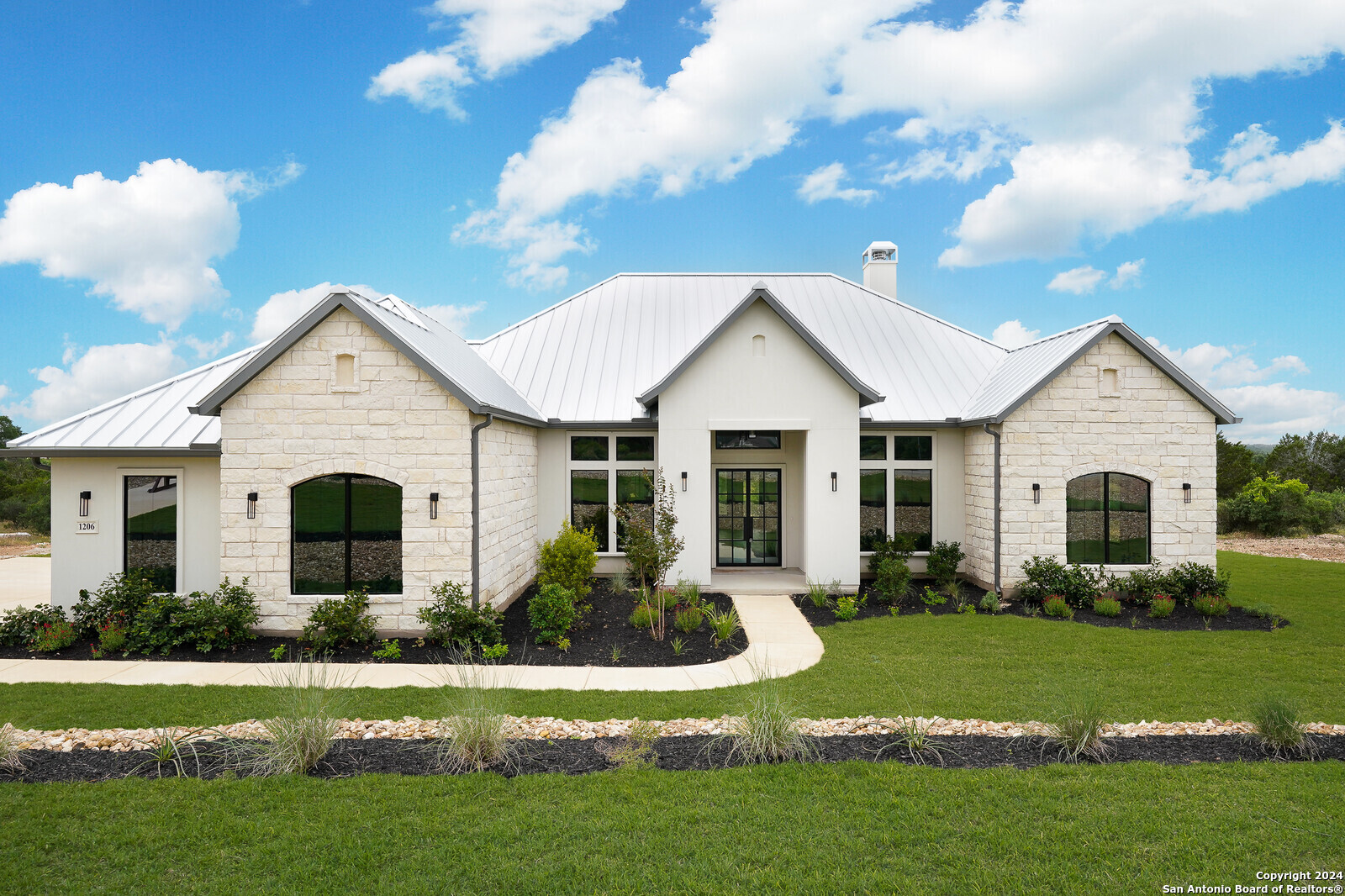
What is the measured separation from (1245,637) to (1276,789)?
7067 millimetres

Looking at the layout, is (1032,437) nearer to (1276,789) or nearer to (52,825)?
(1276,789)

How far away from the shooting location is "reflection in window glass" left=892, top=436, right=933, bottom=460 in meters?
15.3

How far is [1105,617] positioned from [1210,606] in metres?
1.90

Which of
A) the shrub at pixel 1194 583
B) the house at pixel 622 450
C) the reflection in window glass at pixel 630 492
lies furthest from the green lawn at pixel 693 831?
the reflection in window glass at pixel 630 492

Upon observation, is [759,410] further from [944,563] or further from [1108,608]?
[1108,608]

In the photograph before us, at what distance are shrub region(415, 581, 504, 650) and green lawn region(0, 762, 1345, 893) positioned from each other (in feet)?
14.9

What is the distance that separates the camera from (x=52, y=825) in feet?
16.2

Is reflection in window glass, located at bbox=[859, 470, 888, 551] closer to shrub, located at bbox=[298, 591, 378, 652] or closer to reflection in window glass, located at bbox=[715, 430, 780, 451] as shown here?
reflection in window glass, located at bbox=[715, 430, 780, 451]

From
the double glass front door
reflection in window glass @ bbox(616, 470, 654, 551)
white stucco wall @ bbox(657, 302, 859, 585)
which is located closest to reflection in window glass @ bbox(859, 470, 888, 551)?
white stucco wall @ bbox(657, 302, 859, 585)

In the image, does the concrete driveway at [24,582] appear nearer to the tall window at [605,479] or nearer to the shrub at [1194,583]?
the tall window at [605,479]

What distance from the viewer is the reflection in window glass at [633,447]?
Answer: 15141mm

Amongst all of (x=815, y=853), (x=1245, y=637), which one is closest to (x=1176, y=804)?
(x=815, y=853)

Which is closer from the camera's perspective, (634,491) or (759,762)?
(759,762)

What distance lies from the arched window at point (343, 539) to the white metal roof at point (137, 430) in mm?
1982
